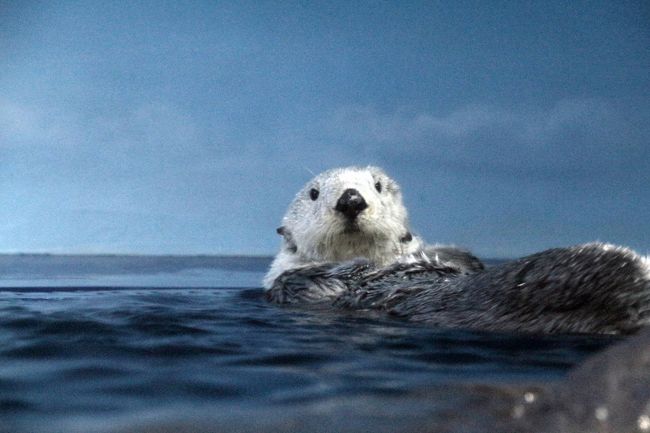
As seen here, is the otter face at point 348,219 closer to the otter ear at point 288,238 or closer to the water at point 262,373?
the otter ear at point 288,238

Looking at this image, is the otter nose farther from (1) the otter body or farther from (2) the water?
(2) the water

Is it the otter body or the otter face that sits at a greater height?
the otter face

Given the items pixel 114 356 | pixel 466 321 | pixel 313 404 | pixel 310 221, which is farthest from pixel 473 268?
pixel 313 404

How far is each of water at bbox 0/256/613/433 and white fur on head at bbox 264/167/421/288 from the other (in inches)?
53.1

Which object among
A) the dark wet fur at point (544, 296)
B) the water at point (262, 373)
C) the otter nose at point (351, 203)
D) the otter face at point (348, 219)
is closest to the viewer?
the water at point (262, 373)

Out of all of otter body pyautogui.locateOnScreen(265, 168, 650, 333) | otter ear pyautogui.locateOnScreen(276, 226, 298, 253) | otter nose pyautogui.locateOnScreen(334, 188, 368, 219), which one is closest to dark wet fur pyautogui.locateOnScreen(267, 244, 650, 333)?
otter body pyautogui.locateOnScreen(265, 168, 650, 333)

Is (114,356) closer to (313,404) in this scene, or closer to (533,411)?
(313,404)

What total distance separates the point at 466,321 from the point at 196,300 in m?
3.88

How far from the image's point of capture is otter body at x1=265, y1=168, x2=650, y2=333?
147 inches

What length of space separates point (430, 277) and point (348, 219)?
1.09 m

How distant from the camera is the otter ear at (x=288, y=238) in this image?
6.83 meters

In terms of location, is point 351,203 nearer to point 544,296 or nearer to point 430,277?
point 430,277

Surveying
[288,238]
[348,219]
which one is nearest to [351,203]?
[348,219]

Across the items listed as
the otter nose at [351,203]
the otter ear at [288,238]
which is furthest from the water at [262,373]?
the otter ear at [288,238]
